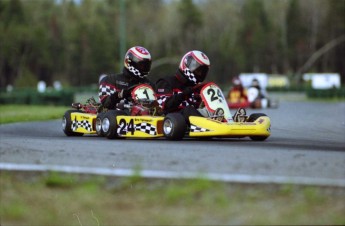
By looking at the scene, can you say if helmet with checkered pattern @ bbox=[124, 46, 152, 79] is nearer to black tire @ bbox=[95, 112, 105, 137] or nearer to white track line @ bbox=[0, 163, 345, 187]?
black tire @ bbox=[95, 112, 105, 137]

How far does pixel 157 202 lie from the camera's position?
5875mm

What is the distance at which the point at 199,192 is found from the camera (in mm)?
6078

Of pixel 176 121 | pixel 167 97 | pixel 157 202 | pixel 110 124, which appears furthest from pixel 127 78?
pixel 157 202

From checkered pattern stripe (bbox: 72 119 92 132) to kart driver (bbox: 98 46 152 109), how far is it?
39 cm

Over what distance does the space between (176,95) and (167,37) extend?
271 ft

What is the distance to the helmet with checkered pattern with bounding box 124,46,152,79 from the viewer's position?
12570 millimetres

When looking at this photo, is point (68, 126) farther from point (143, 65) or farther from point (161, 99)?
point (161, 99)

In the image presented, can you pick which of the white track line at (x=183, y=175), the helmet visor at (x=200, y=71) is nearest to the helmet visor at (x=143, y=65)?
the helmet visor at (x=200, y=71)

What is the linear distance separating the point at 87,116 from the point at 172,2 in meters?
101

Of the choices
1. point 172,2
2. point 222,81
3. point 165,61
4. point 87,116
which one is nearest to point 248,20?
point 222,81

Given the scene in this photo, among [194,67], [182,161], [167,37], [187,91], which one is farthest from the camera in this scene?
[167,37]

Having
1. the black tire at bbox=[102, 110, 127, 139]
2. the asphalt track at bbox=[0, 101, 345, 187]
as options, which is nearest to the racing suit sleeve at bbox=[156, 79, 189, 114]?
the black tire at bbox=[102, 110, 127, 139]

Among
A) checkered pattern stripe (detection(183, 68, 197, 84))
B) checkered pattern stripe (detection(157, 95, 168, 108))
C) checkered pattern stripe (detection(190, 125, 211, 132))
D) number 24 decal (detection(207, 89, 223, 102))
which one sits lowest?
checkered pattern stripe (detection(190, 125, 211, 132))

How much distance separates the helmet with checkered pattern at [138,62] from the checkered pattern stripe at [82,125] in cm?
95
